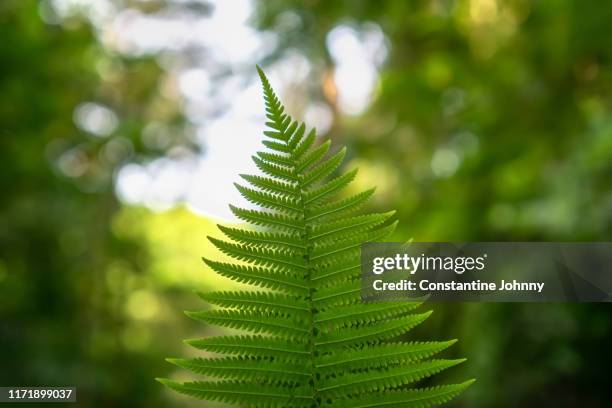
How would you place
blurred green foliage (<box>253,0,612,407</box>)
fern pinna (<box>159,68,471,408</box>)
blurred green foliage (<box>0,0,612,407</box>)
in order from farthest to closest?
blurred green foliage (<box>0,0,612,407</box>) → blurred green foliage (<box>253,0,612,407</box>) → fern pinna (<box>159,68,471,408</box>)

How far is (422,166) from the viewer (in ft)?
14.0

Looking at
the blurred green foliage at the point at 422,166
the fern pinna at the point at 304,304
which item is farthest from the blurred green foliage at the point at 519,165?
the fern pinna at the point at 304,304

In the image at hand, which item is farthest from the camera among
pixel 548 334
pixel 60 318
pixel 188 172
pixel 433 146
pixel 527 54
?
pixel 188 172

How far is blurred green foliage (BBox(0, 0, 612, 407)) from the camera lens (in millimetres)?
2996

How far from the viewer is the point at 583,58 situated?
317 cm

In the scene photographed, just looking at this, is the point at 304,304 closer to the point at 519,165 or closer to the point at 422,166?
the point at 519,165

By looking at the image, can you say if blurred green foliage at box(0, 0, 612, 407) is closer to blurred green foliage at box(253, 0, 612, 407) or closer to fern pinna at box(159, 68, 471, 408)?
blurred green foliage at box(253, 0, 612, 407)

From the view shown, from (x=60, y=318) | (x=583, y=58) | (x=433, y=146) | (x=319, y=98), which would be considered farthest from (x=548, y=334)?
(x=319, y=98)

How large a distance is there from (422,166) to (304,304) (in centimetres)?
396

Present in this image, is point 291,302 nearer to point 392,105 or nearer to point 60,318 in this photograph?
point 392,105

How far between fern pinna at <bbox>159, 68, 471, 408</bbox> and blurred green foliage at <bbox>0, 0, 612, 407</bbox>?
2470mm

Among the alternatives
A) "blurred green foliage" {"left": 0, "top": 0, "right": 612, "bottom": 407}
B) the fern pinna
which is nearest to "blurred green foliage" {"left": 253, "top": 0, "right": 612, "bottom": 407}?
"blurred green foliage" {"left": 0, "top": 0, "right": 612, "bottom": 407}

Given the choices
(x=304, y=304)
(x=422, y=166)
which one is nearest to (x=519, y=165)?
(x=422, y=166)

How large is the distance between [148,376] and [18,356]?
159 cm
